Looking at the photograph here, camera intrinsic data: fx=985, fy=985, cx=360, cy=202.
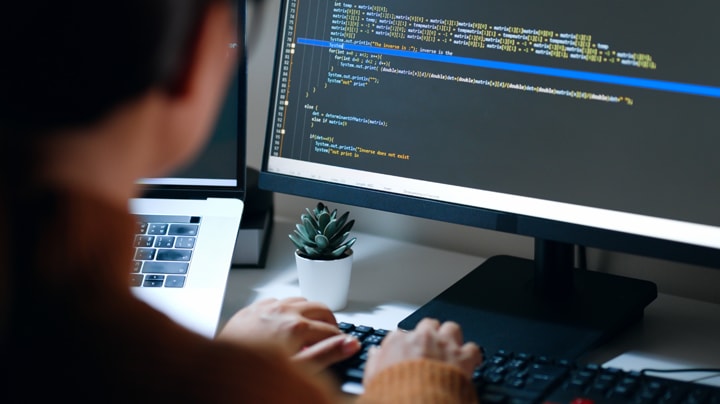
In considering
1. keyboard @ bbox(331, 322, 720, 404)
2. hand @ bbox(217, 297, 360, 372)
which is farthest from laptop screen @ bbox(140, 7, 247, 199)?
keyboard @ bbox(331, 322, 720, 404)

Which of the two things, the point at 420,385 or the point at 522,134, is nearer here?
the point at 420,385

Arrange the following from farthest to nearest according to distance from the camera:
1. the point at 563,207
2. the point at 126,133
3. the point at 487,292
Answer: the point at 487,292, the point at 563,207, the point at 126,133

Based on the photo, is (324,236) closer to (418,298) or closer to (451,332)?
(418,298)

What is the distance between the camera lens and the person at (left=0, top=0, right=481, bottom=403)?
509 mm

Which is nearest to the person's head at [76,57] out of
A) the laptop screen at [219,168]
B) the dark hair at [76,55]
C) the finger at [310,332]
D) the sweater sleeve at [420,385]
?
the dark hair at [76,55]

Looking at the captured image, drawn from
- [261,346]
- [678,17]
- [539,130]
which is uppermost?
[678,17]

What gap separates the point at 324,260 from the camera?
1.10 metres

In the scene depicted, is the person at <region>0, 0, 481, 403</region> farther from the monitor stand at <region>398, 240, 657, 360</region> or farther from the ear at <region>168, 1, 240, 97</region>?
the monitor stand at <region>398, 240, 657, 360</region>

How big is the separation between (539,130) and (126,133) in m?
0.53

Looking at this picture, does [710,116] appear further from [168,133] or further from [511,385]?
[168,133]

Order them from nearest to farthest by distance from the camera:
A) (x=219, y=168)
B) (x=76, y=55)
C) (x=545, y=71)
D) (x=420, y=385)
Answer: (x=76, y=55), (x=420, y=385), (x=545, y=71), (x=219, y=168)

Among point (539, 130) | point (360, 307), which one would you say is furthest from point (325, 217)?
point (539, 130)

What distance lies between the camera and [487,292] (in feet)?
3.60

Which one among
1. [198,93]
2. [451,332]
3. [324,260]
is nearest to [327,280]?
[324,260]
